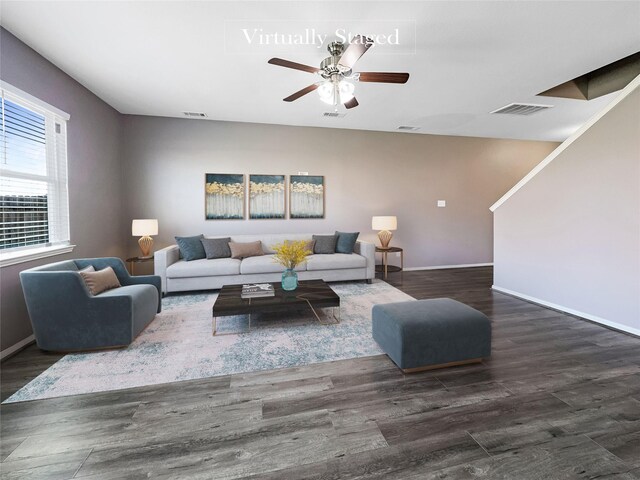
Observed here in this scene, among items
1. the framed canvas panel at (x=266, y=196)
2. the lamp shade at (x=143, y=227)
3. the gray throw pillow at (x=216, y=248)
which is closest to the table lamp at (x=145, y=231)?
the lamp shade at (x=143, y=227)

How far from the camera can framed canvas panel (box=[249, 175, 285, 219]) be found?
554 centimetres

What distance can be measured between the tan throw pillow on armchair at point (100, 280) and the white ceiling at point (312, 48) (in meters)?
2.21

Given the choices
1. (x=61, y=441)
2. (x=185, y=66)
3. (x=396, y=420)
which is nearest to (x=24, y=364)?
(x=61, y=441)

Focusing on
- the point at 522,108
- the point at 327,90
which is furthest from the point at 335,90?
the point at 522,108

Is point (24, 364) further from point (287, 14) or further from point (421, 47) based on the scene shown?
point (421, 47)

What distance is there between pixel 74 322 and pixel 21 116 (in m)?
2.07

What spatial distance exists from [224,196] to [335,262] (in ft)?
7.83

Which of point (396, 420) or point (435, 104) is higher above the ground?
point (435, 104)

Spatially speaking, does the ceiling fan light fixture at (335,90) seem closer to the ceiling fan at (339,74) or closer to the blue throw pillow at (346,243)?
the ceiling fan at (339,74)

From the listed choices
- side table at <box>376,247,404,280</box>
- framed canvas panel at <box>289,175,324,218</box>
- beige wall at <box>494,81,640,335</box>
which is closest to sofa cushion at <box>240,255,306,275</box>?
framed canvas panel at <box>289,175,324,218</box>

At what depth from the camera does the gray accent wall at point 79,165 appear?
2674 millimetres

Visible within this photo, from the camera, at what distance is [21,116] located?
2.86 meters

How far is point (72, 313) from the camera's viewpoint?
2574 millimetres

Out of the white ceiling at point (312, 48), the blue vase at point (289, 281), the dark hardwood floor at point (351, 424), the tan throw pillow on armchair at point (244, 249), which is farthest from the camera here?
the tan throw pillow on armchair at point (244, 249)
